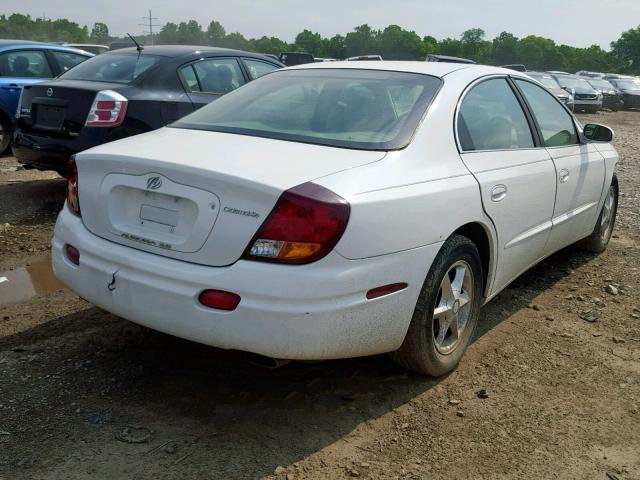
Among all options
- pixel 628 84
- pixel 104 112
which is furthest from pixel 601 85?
pixel 104 112

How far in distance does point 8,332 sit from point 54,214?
2.70 metres

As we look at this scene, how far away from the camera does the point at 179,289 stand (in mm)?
2621

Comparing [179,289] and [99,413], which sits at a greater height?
[179,289]

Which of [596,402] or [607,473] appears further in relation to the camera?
[596,402]

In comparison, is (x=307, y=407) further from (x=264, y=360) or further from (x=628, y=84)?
(x=628, y=84)

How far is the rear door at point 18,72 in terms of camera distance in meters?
8.72

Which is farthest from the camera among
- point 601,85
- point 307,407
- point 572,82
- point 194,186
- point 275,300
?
point 601,85

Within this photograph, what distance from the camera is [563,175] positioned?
13.9 ft

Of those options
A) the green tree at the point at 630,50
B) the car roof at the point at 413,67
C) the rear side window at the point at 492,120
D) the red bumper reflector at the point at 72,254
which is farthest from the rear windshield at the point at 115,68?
the green tree at the point at 630,50

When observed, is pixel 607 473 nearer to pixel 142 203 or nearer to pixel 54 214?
pixel 142 203

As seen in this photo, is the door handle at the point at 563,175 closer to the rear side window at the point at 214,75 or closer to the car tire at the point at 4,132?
the rear side window at the point at 214,75

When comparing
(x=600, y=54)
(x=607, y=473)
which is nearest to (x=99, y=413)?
(x=607, y=473)

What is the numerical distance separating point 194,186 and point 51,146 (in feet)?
13.4

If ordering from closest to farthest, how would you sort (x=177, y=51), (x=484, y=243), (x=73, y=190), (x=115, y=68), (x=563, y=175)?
(x=73, y=190)
(x=484, y=243)
(x=563, y=175)
(x=115, y=68)
(x=177, y=51)
